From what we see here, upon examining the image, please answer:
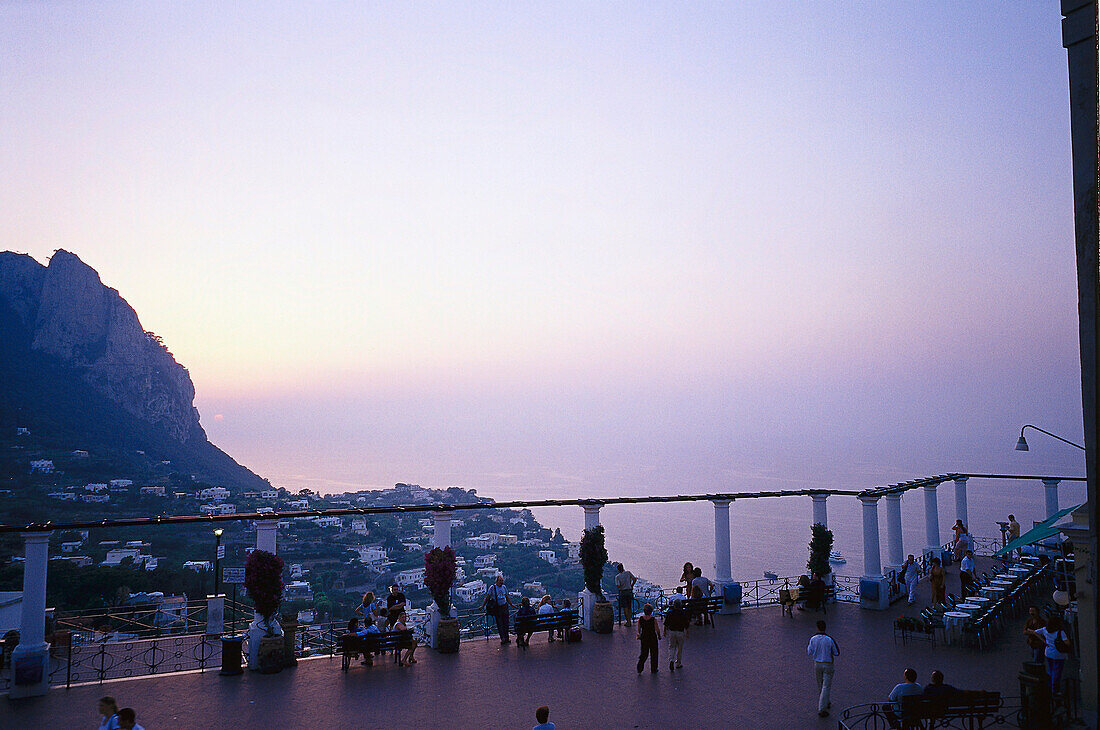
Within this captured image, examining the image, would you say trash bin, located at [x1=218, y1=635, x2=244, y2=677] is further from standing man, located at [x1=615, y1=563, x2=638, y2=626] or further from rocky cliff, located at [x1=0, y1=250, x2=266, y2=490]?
rocky cliff, located at [x1=0, y1=250, x2=266, y2=490]

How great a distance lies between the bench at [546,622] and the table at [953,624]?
7722mm

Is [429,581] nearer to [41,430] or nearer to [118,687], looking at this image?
[118,687]

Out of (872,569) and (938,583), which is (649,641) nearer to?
(872,569)

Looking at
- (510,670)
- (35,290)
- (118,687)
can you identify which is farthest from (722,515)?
(35,290)

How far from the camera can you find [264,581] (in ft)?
42.2

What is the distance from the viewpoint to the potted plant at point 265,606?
1289cm

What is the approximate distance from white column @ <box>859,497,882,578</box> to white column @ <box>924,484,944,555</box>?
4949 mm

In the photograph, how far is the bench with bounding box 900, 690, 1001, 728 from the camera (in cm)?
878

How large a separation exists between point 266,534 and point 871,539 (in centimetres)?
1494

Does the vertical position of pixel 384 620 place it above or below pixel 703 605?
above

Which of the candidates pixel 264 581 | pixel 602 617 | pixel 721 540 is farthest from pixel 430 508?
pixel 721 540

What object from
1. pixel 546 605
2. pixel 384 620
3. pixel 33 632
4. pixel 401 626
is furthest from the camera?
pixel 546 605

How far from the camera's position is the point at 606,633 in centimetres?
1573

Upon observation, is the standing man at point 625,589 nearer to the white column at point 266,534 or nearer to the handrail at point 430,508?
the handrail at point 430,508
